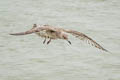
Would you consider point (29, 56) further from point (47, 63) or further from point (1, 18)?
point (1, 18)

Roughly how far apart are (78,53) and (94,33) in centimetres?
201

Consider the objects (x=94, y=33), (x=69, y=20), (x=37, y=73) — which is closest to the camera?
(x=37, y=73)

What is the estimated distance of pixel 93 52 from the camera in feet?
53.4

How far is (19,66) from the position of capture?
1512cm

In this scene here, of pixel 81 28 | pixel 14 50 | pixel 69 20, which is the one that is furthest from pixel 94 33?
pixel 14 50

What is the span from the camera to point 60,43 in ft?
56.2

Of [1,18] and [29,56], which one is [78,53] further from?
[1,18]

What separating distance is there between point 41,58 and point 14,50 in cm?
130

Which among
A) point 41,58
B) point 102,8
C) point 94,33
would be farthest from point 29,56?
point 102,8

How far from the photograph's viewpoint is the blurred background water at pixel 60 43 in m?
14.7

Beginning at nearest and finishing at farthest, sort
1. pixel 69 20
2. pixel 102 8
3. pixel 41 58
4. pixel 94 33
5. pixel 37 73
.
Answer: pixel 37 73 → pixel 41 58 → pixel 94 33 → pixel 69 20 → pixel 102 8

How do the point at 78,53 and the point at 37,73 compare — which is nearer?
the point at 37,73

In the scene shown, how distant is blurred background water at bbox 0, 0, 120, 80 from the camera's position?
48.3 feet

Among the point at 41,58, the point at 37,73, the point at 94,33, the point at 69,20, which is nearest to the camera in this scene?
the point at 37,73
